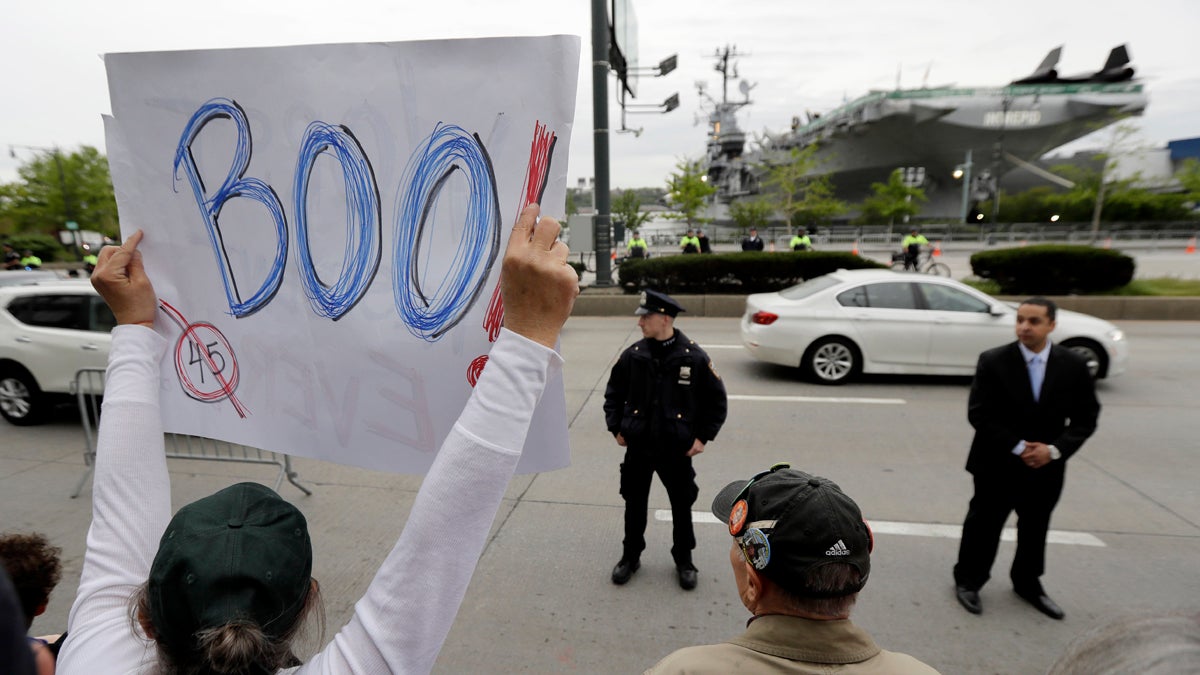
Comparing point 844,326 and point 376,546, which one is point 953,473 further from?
point 376,546

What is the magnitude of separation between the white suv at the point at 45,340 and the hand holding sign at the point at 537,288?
25.1ft

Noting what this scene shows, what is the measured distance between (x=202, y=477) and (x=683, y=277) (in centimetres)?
1167

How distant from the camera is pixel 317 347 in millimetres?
1691

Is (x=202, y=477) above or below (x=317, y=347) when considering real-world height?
below

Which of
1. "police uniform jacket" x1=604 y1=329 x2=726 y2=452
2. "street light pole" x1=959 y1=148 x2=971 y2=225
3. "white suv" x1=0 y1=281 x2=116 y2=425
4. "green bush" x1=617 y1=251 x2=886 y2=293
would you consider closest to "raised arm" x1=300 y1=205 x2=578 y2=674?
"police uniform jacket" x1=604 y1=329 x2=726 y2=452

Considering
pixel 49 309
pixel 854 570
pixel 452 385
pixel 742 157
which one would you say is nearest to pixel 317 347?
pixel 452 385

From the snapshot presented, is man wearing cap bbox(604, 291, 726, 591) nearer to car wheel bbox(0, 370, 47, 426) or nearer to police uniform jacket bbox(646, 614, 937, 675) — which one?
police uniform jacket bbox(646, 614, 937, 675)

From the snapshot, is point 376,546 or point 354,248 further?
point 376,546

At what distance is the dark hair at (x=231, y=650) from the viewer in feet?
2.99

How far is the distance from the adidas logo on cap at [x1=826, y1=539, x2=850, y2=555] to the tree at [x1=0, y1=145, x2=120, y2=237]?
167 feet

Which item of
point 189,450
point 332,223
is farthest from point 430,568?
point 189,450

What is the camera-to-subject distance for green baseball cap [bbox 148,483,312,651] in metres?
0.95

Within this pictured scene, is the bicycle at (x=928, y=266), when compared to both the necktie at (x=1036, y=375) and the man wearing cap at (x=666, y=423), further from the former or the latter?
the man wearing cap at (x=666, y=423)

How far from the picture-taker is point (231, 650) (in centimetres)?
91
